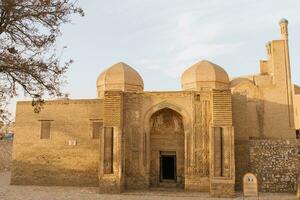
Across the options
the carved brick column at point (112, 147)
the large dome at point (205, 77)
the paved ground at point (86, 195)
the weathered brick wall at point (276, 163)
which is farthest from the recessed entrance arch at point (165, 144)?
the large dome at point (205, 77)

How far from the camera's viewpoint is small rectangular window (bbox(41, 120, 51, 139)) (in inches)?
762

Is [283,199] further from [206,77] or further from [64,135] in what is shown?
[64,135]

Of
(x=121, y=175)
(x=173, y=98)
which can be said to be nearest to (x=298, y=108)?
(x=173, y=98)

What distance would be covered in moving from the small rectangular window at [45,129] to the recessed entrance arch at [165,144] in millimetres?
6331

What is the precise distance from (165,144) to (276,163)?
232 inches

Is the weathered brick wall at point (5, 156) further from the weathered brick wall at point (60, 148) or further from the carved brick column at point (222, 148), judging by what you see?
the carved brick column at point (222, 148)

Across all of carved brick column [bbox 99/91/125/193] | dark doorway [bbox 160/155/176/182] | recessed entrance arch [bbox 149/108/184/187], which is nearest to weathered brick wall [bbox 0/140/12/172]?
carved brick column [bbox 99/91/125/193]

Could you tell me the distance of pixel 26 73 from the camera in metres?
8.59

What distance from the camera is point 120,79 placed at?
23328 mm

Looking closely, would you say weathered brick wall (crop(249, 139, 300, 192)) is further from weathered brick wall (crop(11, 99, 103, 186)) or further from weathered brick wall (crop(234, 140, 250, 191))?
weathered brick wall (crop(11, 99, 103, 186))

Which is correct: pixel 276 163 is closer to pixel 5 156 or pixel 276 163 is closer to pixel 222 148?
pixel 222 148

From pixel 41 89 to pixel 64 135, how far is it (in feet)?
34.5

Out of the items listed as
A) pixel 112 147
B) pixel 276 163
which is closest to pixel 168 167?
pixel 112 147

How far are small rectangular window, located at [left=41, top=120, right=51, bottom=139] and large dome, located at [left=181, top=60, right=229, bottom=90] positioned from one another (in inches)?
386
